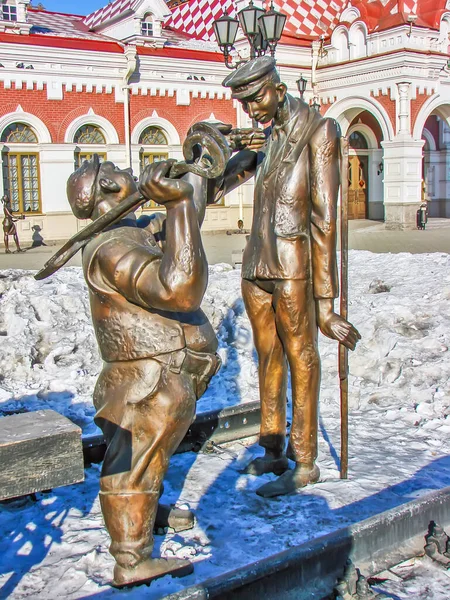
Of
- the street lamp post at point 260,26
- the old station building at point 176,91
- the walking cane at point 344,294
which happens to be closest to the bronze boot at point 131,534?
the walking cane at point 344,294

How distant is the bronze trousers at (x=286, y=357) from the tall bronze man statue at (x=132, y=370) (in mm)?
869

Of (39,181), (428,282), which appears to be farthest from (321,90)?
(428,282)

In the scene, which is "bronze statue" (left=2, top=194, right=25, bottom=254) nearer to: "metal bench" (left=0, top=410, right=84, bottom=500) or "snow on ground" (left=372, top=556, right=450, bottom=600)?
"snow on ground" (left=372, top=556, right=450, bottom=600)

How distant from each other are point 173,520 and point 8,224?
51.0 ft

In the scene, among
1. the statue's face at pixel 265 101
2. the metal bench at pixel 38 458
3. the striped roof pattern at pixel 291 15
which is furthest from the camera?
the striped roof pattern at pixel 291 15

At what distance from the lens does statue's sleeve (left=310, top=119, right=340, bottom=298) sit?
3553 mm

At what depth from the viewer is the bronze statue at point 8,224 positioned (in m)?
17.7

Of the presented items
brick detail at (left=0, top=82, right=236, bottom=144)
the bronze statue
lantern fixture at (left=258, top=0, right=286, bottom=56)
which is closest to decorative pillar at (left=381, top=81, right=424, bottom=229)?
brick detail at (left=0, top=82, right=236, bottom=144)

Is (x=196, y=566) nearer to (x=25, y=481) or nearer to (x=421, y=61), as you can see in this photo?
(x=25, y=481)

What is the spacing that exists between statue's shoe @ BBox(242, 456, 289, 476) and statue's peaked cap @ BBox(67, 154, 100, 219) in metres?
1.76

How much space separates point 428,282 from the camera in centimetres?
807

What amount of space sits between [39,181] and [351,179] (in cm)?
983

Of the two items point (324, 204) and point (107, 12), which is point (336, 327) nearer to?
point (324, 204)

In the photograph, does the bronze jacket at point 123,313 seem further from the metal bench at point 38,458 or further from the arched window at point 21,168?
the arched window at point 21,168
